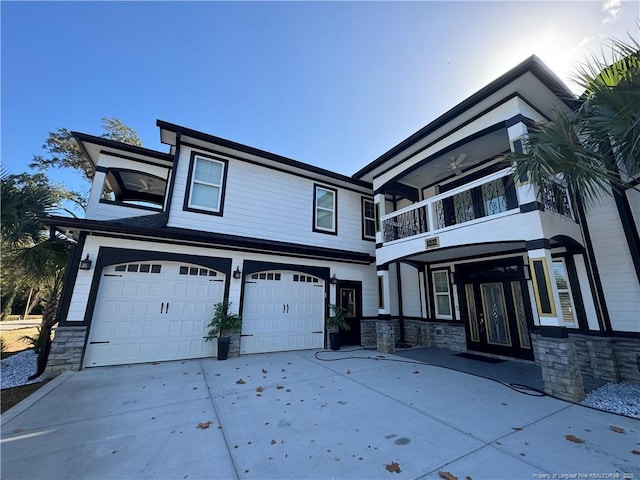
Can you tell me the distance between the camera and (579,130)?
443cm

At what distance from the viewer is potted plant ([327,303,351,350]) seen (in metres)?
8.95

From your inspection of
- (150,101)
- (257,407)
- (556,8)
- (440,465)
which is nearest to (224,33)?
(150,101)

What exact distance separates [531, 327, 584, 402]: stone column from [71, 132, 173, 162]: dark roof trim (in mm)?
10997

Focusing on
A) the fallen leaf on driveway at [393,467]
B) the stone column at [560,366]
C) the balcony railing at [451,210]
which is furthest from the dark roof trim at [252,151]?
the fallen leaf on driveway at [393,467]

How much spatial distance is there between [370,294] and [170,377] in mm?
7218

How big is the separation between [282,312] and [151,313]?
3.73m

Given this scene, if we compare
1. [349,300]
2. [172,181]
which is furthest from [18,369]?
[349,300]

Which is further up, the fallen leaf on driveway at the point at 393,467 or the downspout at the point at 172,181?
the downspout at the point at 172,181

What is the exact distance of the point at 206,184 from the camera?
830 centimetres

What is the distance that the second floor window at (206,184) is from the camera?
811cm

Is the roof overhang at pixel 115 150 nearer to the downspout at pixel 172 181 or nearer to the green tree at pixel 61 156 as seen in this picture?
the downspout at pixel 172 181

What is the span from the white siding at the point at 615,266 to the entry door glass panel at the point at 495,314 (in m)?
2.32

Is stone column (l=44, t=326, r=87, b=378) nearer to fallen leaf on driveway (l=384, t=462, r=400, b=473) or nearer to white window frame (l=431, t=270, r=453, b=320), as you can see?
fallen leaf on driveway (l=384, t=462, r=400, b=473)

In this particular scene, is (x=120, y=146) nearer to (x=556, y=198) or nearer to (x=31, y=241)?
(x=31, y=241)
